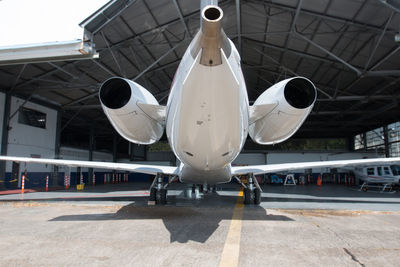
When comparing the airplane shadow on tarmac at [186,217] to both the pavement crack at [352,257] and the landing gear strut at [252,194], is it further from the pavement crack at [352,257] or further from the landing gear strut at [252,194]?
the pavement crack at [352,257]

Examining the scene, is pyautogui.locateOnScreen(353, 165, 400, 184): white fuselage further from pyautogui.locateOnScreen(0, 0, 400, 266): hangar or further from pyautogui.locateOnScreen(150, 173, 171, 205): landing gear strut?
pyautogui.locateOnScreen(150, 173, 171, 205): landing gear strut

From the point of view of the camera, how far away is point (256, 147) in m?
39.6

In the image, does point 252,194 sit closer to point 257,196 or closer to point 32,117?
point 257,196

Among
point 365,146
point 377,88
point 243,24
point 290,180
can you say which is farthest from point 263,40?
point 365,146

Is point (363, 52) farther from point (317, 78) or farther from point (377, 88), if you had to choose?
point (377, 88)

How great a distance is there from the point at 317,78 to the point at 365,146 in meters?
21.8

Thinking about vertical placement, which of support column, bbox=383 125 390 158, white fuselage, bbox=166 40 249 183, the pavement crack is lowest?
the pavement crack

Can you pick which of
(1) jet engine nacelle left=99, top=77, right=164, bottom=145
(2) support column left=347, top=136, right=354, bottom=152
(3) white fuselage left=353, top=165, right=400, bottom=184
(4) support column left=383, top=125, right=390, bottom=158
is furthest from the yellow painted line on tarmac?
(2) support column left=347, top=136, right=354, bottom=152

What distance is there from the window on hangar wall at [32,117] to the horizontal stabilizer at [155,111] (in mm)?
17216

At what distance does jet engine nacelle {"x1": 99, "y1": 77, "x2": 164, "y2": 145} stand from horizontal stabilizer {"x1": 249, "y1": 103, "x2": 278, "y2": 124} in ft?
6.60

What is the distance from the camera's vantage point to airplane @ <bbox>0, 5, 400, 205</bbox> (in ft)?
10.7

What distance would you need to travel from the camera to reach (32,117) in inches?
776

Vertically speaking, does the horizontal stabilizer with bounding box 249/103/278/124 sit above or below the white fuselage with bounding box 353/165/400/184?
above

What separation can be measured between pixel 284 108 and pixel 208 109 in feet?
6.35
